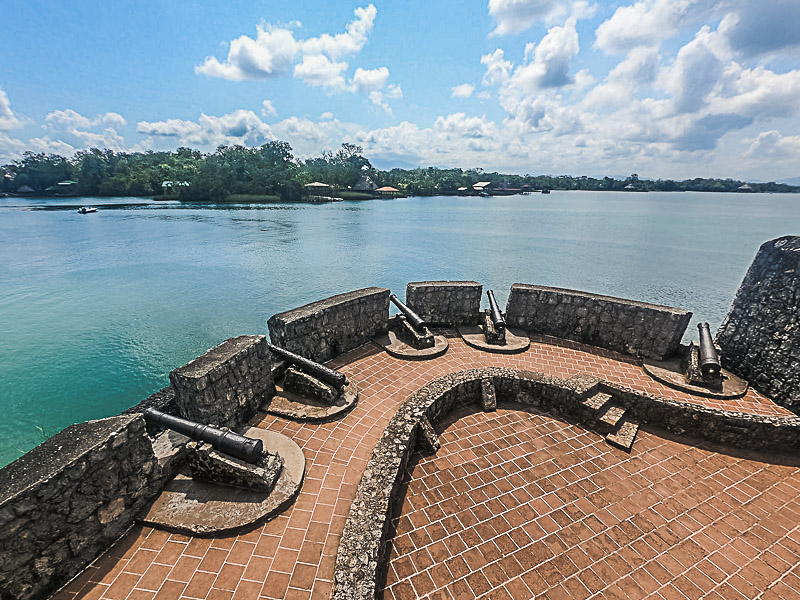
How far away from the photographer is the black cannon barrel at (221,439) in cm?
476

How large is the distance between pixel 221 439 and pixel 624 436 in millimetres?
7158

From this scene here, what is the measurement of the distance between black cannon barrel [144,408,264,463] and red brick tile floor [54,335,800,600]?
919 mm

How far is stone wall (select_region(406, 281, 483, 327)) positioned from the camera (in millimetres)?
10336

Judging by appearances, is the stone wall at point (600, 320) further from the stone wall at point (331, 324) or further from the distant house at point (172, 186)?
the distant house at point (172, 186)

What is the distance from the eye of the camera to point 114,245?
35.0m

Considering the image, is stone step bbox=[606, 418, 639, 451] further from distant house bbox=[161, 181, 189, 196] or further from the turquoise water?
distant house bbox=[161, 181, 189, 196]

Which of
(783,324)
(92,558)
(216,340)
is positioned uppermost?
(783,324)

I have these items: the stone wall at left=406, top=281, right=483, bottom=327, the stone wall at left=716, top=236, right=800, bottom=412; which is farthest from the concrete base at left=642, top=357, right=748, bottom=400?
the stone wall at left=406, top=281, right=483, bottom=327

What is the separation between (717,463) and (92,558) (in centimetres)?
967

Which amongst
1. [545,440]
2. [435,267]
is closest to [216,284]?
[435,267]

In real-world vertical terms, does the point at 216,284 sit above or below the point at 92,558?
below

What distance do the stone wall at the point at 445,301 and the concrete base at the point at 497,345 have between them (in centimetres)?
39

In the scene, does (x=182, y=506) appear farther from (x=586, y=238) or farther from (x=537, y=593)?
(x=586, y=238)

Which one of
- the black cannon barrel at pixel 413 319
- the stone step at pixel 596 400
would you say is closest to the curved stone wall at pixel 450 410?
the stone step at pixel 596 400
